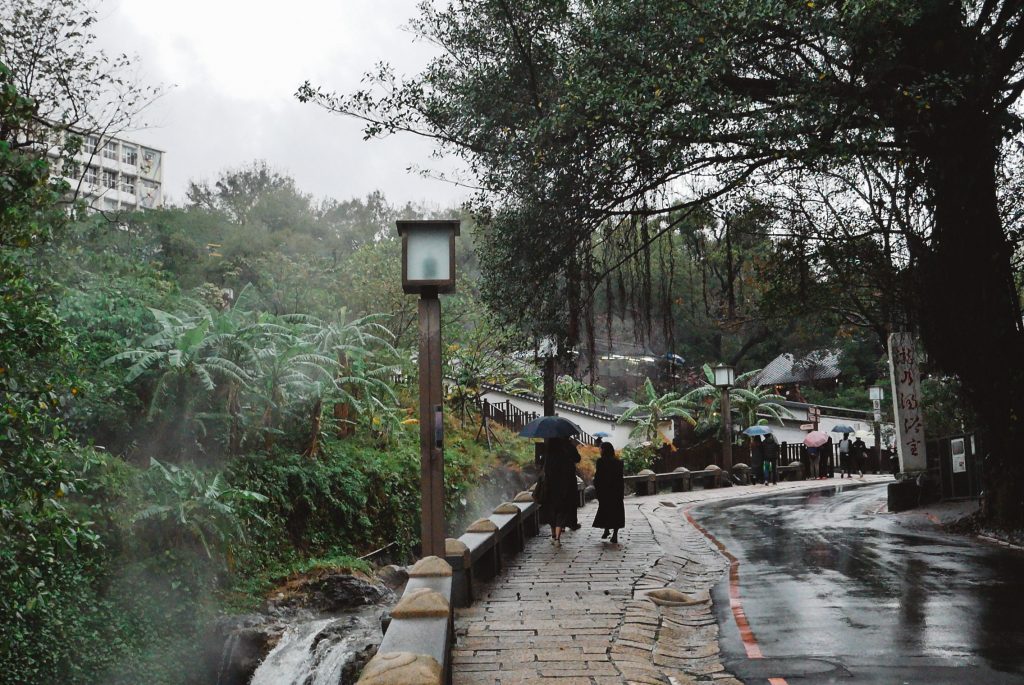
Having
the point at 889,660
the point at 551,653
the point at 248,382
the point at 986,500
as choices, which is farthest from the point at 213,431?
the point at 986,500

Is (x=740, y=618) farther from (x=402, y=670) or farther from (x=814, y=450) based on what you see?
(x=814, y=450)

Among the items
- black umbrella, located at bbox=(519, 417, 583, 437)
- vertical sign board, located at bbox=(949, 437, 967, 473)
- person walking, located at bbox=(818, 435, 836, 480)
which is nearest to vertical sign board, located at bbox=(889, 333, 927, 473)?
vertical sign board, located at bbox=(949, 437, 967, 473)

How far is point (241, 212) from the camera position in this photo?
54.6 metres

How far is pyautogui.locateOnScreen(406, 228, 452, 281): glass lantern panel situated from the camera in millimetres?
8586

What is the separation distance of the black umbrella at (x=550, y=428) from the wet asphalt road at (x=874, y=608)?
134 inches

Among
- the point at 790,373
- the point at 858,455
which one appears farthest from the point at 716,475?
the point at 790,373

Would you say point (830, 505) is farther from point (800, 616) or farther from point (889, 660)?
point (889, 660)

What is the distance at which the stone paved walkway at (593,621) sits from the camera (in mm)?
7367

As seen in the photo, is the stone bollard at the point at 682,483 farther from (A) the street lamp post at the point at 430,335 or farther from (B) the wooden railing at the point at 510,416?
(A) the street lamp post at the point at 430,335

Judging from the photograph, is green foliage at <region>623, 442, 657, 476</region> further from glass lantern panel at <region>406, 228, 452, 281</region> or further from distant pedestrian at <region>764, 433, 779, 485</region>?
glass lantern panel at <region>406, 228, 452, 281</region>

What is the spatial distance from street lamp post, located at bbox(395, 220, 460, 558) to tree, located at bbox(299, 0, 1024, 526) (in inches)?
180

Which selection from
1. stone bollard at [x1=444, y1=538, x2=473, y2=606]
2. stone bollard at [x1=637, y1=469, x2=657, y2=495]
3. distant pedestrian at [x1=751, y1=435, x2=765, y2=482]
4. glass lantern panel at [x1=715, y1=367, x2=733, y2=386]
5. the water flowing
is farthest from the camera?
distant pedestrian at [x1=751, y1=435, x2=765, y2=482]

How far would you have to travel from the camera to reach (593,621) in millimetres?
9086

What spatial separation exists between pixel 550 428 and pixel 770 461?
2142 centimetres
